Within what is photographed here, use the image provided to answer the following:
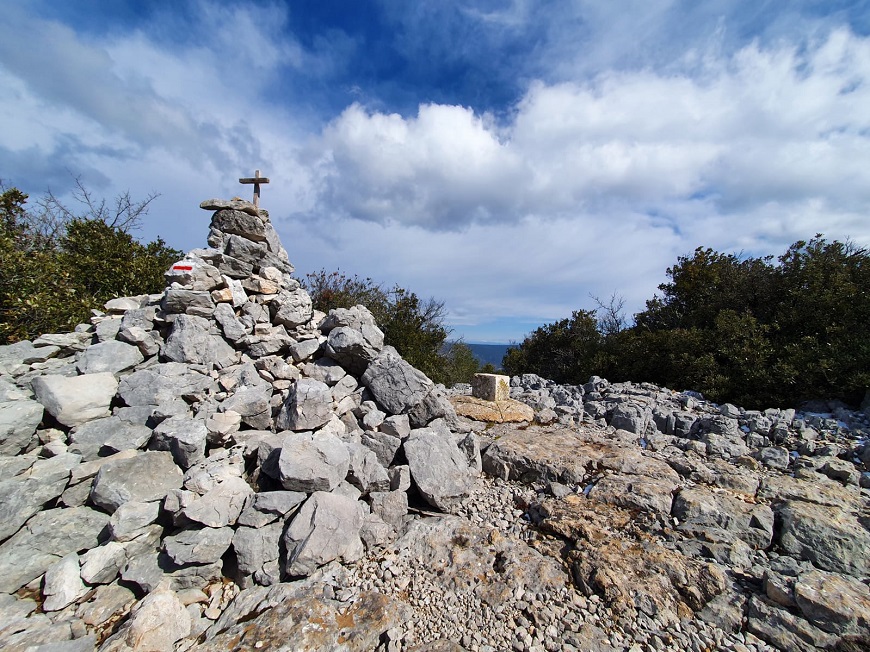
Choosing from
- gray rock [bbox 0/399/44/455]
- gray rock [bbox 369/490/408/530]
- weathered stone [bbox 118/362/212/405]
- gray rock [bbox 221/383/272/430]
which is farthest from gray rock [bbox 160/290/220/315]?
gray rock [bbox 369/490/408/530]

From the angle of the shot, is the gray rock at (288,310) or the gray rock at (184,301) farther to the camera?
the gray rock at (288,310)

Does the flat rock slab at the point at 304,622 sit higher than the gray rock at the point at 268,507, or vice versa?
the gray rock at the point at 268,507

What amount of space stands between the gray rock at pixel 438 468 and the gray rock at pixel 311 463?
1213 millimetres

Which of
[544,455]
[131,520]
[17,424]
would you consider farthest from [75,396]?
[544,455]

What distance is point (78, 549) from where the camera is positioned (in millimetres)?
4777

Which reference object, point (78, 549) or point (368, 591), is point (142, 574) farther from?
point (368, 591)

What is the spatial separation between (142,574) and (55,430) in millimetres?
2967

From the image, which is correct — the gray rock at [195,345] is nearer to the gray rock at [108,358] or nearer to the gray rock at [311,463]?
the gray rock at [108,358]

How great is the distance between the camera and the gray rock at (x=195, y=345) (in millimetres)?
7207

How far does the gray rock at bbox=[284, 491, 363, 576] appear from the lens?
4809mm

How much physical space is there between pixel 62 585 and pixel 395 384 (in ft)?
16.8

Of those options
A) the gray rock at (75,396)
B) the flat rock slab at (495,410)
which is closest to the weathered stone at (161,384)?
the gray rock at (75,396)

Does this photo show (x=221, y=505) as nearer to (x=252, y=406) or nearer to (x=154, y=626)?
(x=154, y=626)

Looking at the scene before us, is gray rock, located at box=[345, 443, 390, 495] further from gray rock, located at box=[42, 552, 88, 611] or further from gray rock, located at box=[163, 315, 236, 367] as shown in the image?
gray rock, located at box=[163, 315, 236, 367]
